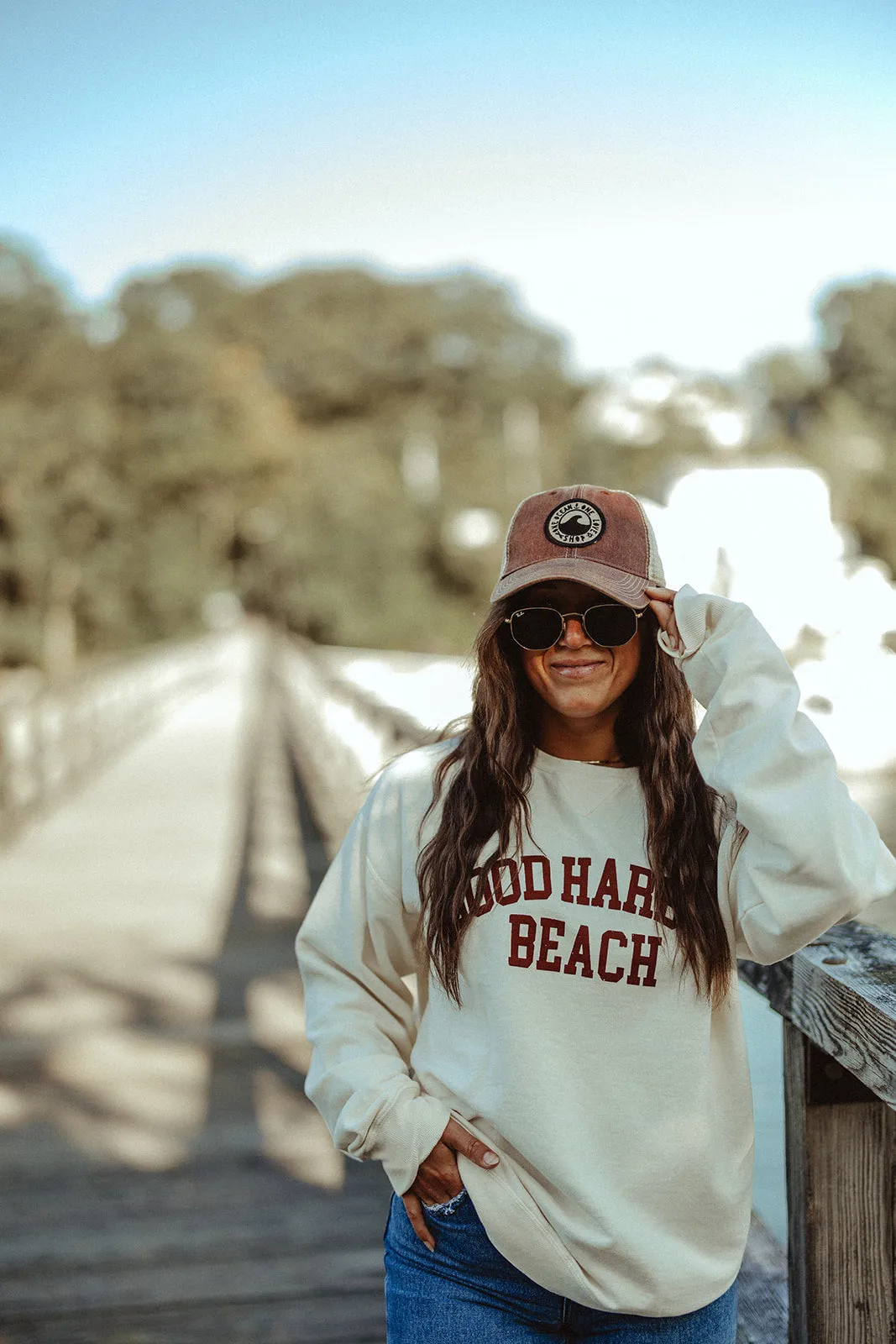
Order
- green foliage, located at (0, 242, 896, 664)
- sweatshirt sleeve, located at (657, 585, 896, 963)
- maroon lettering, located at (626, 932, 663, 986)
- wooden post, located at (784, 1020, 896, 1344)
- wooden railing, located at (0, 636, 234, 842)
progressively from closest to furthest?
sweatshirt sleeve, located at (657, 585, 896, 963)
maroon lettering, located at (626, 932, 663, 986)
wooden post, located at (784, 1020, 896, 1344)
wooden railing, located at (0, 636, 234, 842)
green foliage, located at (0, 242, 896, 664)

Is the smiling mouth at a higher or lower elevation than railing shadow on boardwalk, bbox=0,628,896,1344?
higher

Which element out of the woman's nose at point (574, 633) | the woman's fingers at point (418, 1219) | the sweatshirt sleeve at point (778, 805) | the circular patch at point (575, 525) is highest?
the circular patch at point (575, 525)

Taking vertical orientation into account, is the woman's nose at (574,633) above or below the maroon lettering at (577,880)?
above

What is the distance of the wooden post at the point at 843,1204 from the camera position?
5.78 feet

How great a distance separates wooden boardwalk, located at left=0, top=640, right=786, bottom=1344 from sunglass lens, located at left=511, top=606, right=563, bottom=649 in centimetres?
109

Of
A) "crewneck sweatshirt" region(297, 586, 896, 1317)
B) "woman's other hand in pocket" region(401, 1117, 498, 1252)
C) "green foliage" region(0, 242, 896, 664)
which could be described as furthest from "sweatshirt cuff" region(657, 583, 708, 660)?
"green foliage" region(0, 242, 896, 664)

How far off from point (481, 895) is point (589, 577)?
418 millimetres

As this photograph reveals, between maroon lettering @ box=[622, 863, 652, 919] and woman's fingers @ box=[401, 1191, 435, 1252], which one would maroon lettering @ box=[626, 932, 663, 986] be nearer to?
maroon lettering @ box=[622, 863, 652, 919]

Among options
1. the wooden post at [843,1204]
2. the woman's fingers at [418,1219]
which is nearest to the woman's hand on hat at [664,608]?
the wooden post at [843,1204]

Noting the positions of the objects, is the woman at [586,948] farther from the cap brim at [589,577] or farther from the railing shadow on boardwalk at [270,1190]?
the railing shadow on boardwalk at [270,1190]

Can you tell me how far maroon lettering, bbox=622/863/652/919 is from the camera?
1.67 meters

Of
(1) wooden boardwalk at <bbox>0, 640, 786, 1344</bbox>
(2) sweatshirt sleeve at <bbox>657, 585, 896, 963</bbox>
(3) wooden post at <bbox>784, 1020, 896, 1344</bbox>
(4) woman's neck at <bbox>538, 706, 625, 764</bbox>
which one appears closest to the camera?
(2) sweatshirt sleeve at <bbox>657, 585, 896, 963</bbox>

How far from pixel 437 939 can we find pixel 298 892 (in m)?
5.72

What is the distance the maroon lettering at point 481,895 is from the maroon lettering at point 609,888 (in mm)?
130
